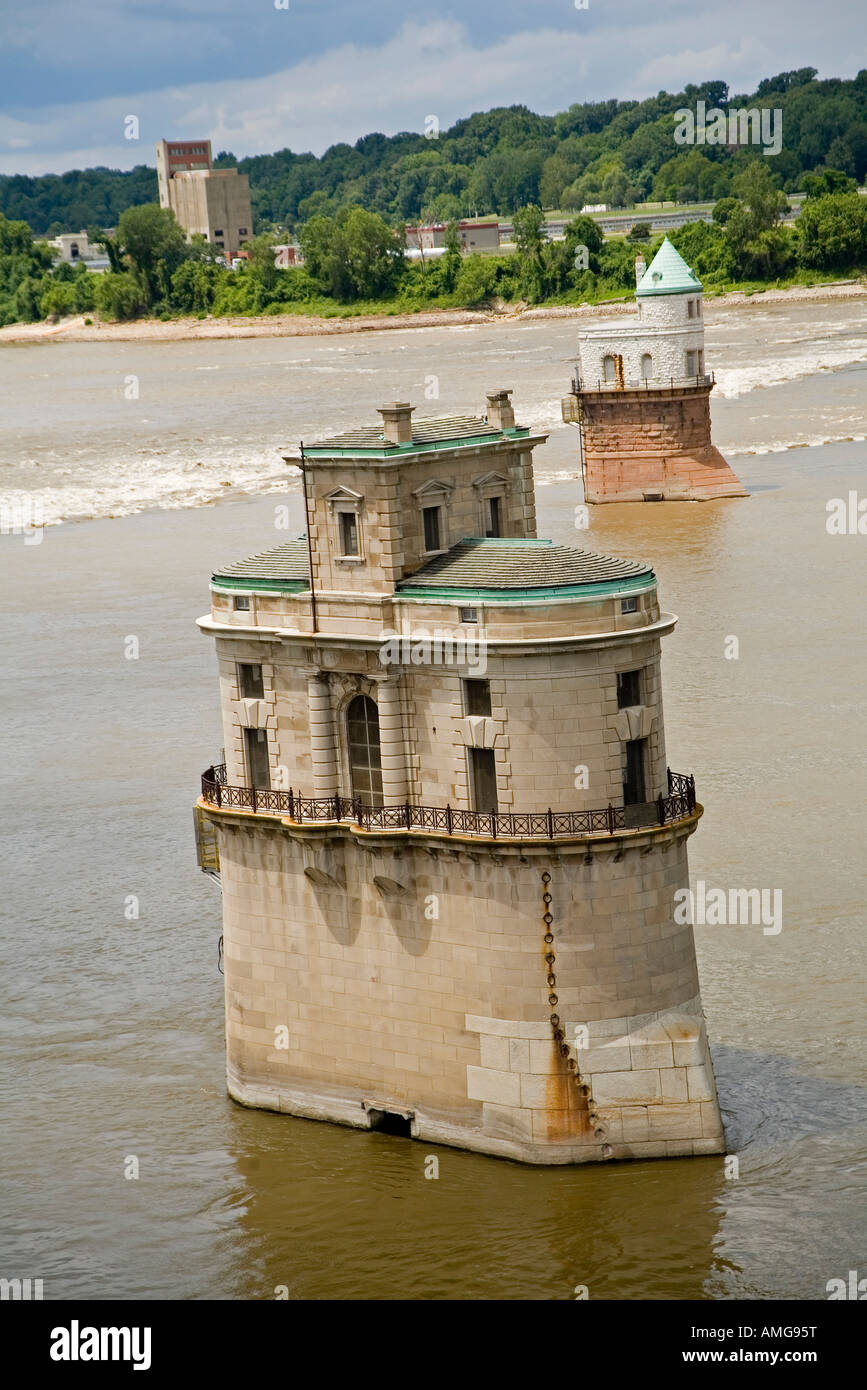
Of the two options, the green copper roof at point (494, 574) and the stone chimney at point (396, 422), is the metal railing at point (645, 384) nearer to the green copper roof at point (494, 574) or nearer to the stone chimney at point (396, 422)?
the green copper roof at point (494, 574)

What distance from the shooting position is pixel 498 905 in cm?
3072

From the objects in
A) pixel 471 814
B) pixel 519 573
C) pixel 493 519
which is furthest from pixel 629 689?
pixel 493 519

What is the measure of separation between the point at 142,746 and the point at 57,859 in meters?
9.35

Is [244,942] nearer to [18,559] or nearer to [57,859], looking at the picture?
[57,859]

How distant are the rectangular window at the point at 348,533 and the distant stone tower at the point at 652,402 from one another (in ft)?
203

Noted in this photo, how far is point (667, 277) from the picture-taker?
9181 centimetres

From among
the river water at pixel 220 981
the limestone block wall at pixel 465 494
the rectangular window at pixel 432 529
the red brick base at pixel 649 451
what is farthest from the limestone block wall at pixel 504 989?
the red brick base at pixel 649 451

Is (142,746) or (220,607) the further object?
(142,746)

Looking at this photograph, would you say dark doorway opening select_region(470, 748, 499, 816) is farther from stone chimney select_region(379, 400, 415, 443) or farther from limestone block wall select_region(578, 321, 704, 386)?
limestone block wall select_region(578, 321, 704, 386)

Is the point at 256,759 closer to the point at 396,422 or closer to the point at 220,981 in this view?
the point at 396,422

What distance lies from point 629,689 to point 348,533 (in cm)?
496
